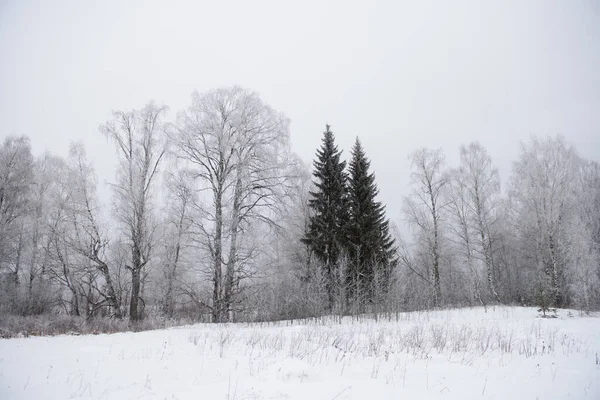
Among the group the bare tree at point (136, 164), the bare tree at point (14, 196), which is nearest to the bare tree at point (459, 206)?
the bare tree at point (136, 164)

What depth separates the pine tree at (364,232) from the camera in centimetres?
1961

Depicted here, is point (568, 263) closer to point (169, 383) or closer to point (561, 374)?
point (561, 374)

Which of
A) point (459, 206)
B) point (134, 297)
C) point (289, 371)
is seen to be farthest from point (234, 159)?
point (459, 206)

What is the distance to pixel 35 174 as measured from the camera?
23.7 meters

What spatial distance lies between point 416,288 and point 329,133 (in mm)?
12606

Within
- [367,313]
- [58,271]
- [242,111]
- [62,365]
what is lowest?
[367,313]

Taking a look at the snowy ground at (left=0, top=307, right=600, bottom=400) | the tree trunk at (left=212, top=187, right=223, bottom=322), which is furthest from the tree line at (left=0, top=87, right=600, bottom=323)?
the snowy ground at (left=0, top=307, right=600, bottom=400)

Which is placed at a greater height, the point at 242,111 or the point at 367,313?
the point at 242,111

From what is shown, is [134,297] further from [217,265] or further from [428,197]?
[428,197]

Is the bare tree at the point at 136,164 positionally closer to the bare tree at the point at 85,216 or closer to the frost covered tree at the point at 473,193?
the bare tree at the point at 85,216

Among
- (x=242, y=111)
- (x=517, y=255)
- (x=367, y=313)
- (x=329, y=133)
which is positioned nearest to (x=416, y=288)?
(x=367, y=313)

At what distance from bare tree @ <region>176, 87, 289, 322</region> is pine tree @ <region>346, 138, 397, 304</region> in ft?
21.7

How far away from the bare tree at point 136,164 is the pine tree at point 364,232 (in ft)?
40.7

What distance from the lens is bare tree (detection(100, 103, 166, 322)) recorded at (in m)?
16.3
